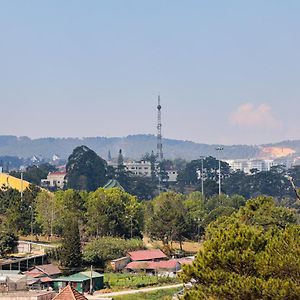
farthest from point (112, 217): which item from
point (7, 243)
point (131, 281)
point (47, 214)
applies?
point (131, 281)

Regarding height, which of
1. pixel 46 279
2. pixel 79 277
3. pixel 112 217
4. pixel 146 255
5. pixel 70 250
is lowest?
pixel 46 279

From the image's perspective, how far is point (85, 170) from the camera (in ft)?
317

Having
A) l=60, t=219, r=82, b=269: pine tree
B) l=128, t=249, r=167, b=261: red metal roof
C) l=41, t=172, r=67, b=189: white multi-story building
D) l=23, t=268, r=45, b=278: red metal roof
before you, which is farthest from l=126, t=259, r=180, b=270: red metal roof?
l=41, t=172, r=67, b=189: white multi-story building

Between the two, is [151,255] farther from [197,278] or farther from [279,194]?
[279,194]

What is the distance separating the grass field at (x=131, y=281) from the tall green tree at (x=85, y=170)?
195 feet

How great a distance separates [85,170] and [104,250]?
59.1 metres

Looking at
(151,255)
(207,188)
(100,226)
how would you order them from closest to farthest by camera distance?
(151,255) < (100,226) < (207,188)

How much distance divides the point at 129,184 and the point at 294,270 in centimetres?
8742

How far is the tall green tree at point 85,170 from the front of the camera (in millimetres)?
95062

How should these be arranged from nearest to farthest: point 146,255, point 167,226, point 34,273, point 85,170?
point 34,273 → point 146,255 → point 167,226 → point 85,170

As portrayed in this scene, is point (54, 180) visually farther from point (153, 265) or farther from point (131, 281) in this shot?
point (131, 281)

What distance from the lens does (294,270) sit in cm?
1238

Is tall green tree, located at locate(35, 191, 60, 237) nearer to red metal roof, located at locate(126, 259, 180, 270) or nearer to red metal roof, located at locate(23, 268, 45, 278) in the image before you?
red metal roof, located at locate(126, 259, 180, 270)

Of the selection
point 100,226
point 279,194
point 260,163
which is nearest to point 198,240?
point 100,226
